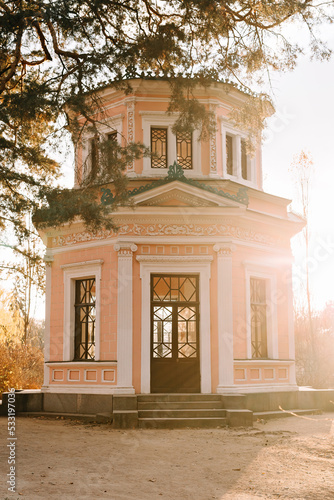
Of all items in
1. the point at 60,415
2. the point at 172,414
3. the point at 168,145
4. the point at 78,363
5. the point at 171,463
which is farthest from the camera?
the point at 168,145

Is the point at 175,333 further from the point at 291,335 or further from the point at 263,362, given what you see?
the point at 291,335

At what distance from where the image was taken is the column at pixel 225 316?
12.6 metres

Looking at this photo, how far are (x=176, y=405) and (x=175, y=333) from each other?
1745mm

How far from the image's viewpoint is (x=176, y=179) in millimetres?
13031

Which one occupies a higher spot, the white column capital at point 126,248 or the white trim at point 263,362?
the white column capital at point 126,248

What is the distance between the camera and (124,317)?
1266 centimetres

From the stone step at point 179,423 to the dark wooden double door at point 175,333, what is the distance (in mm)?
1376

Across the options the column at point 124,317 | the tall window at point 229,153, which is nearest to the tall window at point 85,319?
the column at point 124,317

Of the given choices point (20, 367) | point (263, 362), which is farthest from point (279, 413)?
point (20, 367)

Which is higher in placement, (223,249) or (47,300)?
(223,249)

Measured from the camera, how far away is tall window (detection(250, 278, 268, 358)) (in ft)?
46.0

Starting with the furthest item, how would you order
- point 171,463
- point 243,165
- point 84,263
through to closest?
point 243,165, point 84,263, point 171,463

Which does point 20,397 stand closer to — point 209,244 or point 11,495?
point 209,244

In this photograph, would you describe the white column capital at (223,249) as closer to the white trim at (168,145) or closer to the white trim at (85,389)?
the white trim at (168,145)
